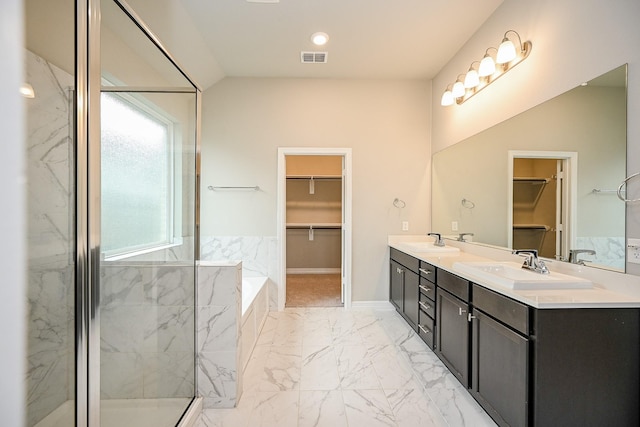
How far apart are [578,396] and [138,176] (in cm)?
243

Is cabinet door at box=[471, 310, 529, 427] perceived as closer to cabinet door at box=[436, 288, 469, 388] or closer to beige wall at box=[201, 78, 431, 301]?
cabinet door at box=[436, 288, 469, 388]

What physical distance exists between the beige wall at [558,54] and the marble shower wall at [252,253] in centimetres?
252

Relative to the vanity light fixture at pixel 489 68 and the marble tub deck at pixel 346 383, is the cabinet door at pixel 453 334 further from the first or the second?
the vanity light fixture at pixel 489 68

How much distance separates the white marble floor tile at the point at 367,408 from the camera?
1.79m

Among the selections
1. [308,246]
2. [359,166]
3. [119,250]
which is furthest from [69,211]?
[308,246]

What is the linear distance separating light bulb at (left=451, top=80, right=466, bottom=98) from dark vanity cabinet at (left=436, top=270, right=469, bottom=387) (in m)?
1.77

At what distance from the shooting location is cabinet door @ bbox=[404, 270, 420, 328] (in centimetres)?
286

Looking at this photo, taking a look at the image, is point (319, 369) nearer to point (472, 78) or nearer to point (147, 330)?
point (147, 330)

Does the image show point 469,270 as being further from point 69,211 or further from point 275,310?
point 275,310

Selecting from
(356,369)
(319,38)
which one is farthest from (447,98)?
(356,369)

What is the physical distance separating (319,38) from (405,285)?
8.51 ft

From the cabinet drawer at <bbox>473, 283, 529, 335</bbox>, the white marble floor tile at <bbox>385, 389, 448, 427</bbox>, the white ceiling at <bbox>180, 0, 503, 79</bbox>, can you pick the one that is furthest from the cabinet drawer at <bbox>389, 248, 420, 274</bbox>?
the white ceiling at <bbox>180, 0, 503, 79</bbox>

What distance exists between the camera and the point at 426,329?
103 inches

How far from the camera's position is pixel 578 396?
1.37 m
